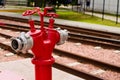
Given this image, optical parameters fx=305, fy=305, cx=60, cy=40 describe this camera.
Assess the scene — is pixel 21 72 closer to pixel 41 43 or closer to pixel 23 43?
pixel 41 43

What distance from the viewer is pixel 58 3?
25328 millimetres

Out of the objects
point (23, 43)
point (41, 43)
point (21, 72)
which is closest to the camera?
point (23, 43)

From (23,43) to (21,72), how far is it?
99.1 inches

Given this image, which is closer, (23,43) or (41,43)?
(23,43)

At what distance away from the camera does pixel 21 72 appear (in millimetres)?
4934

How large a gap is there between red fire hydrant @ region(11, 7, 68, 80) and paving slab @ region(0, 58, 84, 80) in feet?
3.99

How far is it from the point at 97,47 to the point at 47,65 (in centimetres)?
789

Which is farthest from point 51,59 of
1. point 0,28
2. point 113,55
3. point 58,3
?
point 58,3

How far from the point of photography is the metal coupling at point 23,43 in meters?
2.49

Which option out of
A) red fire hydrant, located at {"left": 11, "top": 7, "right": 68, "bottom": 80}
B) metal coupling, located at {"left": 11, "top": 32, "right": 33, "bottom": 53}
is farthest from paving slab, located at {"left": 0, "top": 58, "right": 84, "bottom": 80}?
metal coupling, located at {"left": 11, "top": 32, "right": 33, "bottom": 53}

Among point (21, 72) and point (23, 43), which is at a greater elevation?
point (23, 43)

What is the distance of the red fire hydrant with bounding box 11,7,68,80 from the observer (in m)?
2.52

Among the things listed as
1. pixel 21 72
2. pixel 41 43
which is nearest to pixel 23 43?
pixel 41 43

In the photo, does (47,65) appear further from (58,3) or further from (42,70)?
(58,3)
